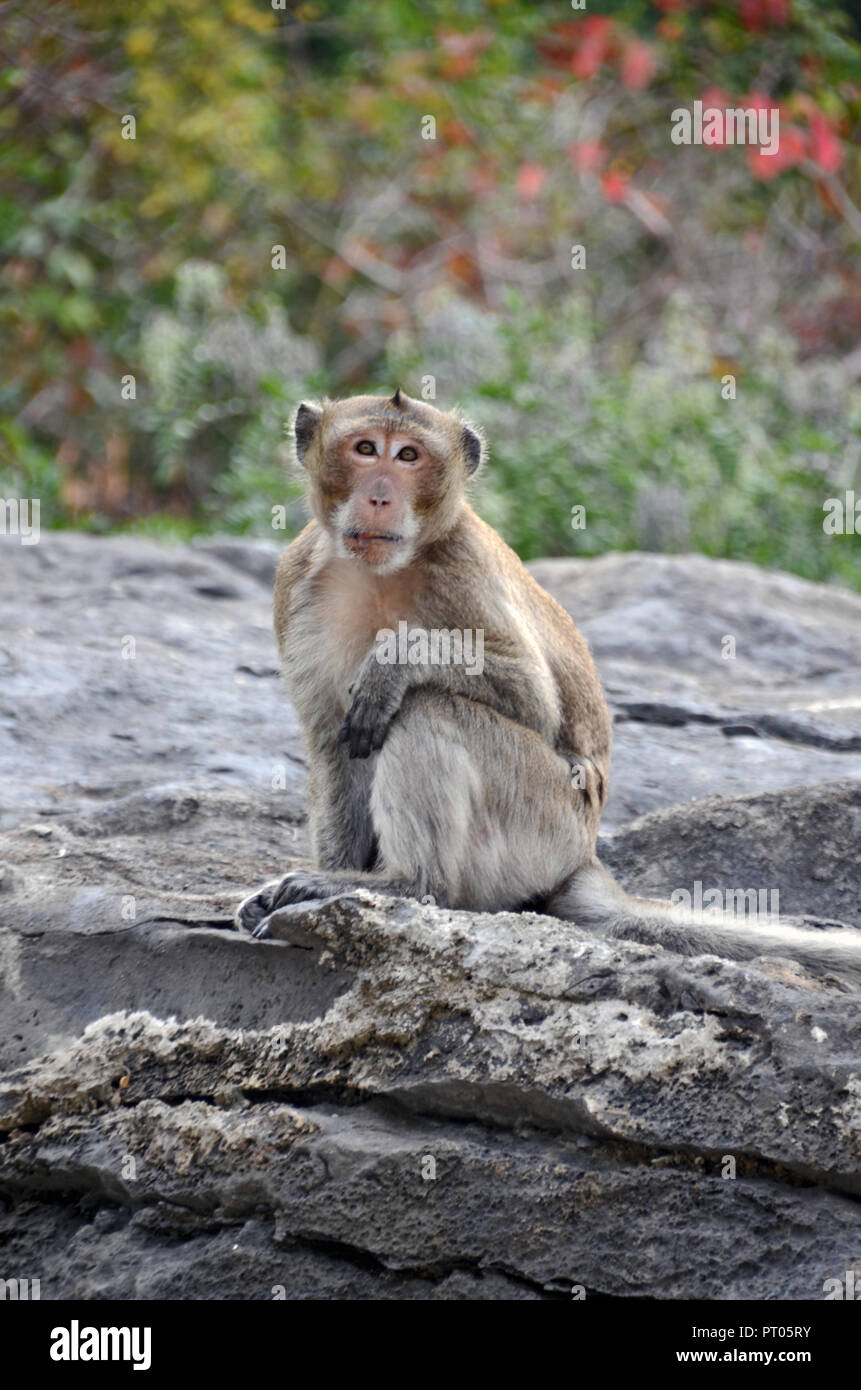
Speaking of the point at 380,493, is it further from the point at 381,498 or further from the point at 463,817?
the point at 463,817

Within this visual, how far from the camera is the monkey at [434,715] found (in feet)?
12.5

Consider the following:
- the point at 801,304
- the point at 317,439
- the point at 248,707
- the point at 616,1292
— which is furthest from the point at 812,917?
the point at 801,304

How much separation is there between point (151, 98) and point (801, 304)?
5.97 meters

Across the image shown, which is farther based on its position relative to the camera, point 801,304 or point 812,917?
point 801,304

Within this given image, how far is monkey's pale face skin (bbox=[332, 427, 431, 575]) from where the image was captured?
3969mm

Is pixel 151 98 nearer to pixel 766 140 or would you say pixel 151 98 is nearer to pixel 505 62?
pixel 505 62

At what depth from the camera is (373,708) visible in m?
3.90

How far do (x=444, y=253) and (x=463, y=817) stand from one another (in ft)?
34.7

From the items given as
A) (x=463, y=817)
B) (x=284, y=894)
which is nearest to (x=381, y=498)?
(x=463, y=817)

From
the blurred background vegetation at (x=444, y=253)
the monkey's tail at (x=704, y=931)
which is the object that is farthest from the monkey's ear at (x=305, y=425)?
the blurred background vegetation at (x=444, y=253)

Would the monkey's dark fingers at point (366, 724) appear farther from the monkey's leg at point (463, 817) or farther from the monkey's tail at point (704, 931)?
the monkey's tail at point (704, 931)

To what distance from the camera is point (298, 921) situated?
3.48 metres

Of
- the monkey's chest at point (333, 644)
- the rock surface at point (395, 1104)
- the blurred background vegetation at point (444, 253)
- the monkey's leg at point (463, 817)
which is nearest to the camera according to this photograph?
the rock surface at point (395, 1104)

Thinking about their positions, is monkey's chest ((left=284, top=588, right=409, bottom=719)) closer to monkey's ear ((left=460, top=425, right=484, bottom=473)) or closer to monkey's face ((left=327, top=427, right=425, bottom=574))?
monkey's face ((left=327, top=427, right=425, bottom=574))
